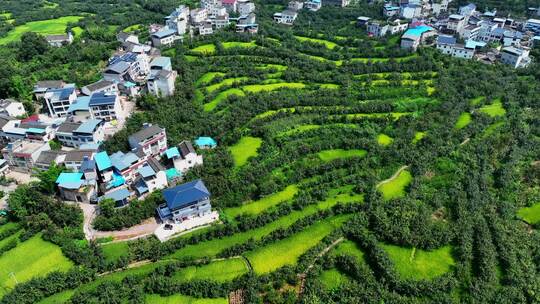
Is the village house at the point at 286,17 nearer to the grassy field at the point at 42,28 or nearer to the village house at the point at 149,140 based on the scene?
the grassy field at the point at 42,28

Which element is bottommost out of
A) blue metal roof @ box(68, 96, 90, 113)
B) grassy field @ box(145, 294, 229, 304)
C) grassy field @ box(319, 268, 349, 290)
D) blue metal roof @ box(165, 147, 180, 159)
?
grassy field @ box(145, 294, 229, 304)

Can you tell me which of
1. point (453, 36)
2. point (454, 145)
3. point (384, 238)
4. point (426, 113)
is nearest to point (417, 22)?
point (453, 36)

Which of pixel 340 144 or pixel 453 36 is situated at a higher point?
pixel 453 36

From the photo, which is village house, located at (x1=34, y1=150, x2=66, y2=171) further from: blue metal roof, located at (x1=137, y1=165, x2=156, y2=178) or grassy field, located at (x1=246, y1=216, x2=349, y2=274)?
grassy field, located at (x1=246, y1=216, x2=349, y2=274)

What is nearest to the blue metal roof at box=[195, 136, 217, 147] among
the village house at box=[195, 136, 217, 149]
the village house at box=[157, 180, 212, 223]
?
the village house at box=[195, 136, 217, 149]

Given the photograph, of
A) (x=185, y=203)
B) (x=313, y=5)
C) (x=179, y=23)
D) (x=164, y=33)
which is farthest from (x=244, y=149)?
(x=313, y=5)

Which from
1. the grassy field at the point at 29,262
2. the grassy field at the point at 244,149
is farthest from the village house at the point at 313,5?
the grassy field at the point at 29,262

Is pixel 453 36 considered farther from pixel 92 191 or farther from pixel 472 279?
pixel 92 191
